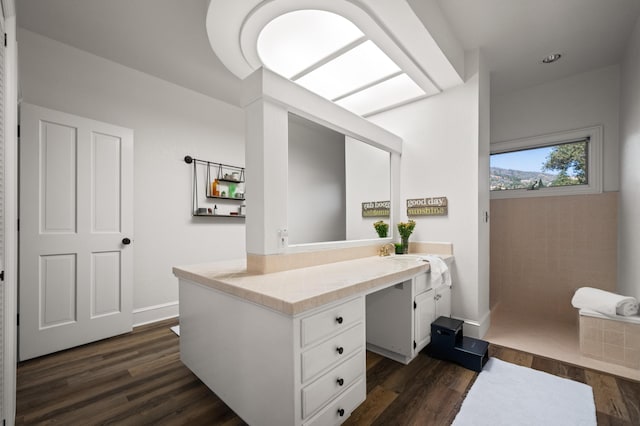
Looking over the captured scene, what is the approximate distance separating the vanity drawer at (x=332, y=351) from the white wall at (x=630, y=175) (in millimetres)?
2438

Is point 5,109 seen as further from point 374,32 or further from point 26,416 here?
Result: point 374,32

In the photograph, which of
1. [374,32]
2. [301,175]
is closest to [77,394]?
[301,175]

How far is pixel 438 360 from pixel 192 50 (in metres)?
3.51

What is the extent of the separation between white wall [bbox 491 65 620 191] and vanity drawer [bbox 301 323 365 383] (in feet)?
10.9

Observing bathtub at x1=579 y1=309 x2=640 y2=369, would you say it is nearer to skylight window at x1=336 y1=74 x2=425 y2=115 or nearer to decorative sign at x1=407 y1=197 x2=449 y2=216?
decorative sign at x1=407 y1=197 x2=449 y2=216

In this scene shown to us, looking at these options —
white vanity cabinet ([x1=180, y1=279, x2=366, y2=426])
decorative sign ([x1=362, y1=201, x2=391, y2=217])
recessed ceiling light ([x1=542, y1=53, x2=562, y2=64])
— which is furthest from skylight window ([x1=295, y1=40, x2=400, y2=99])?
white vanity cabinet ([x1=180, y1=279, x2=366, y2=426])

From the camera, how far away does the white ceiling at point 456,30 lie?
216 cm

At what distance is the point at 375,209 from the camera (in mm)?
2984

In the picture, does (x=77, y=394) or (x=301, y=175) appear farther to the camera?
(x=301, y=175)

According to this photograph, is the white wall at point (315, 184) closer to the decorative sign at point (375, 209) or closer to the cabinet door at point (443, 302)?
the decorative sign at point (375, 209)

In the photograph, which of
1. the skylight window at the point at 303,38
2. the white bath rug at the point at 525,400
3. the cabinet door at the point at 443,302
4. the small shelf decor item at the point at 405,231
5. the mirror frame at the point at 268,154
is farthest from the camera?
the small shelf decor item at the point at 405,231

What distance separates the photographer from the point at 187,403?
1671 millimetres

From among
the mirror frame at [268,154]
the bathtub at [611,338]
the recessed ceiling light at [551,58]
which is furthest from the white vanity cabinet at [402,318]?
the recessed ceiling light at [551,58]

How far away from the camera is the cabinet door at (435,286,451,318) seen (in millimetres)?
2447
